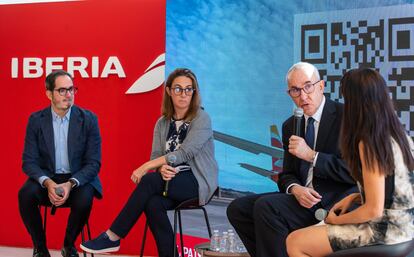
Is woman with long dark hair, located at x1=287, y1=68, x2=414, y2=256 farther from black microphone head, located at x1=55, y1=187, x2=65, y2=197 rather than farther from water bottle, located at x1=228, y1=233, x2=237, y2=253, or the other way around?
black microphone head, located at x1=55, y1=187, x2=65, y2=197

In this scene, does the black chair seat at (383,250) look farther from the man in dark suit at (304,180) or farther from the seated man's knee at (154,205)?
the seated man's knee at (154,205)

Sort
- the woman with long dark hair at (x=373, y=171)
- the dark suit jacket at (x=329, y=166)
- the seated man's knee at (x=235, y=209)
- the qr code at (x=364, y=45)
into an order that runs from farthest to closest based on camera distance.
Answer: the qr code at (x=364, y=45) < the seated man's knee at (x=235, y=209) < the dark suit jacket at (x=329, y=166) < the woman with long dark hair at (x=373, y=171)

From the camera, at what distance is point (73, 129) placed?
13.9 feet

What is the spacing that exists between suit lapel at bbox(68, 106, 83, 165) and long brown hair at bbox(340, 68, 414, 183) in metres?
2.29

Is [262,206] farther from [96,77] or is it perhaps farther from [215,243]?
[96,77]

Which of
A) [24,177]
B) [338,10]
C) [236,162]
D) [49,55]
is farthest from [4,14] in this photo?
[338,10]

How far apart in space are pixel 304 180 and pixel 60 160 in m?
1.80

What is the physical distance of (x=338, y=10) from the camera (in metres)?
3.99

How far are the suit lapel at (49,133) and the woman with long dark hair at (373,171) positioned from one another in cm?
227

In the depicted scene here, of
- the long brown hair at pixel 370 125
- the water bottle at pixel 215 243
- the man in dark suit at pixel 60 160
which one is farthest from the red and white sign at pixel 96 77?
the long brown hair at pixel 370 125

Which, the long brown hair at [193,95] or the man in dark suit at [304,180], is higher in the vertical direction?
the long brown hair at [193,95]

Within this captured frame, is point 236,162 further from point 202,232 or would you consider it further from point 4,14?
point 4,14

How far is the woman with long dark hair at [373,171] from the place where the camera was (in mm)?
2289

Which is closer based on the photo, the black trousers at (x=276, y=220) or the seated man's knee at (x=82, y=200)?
the black trousers at (x=276, y=220)
